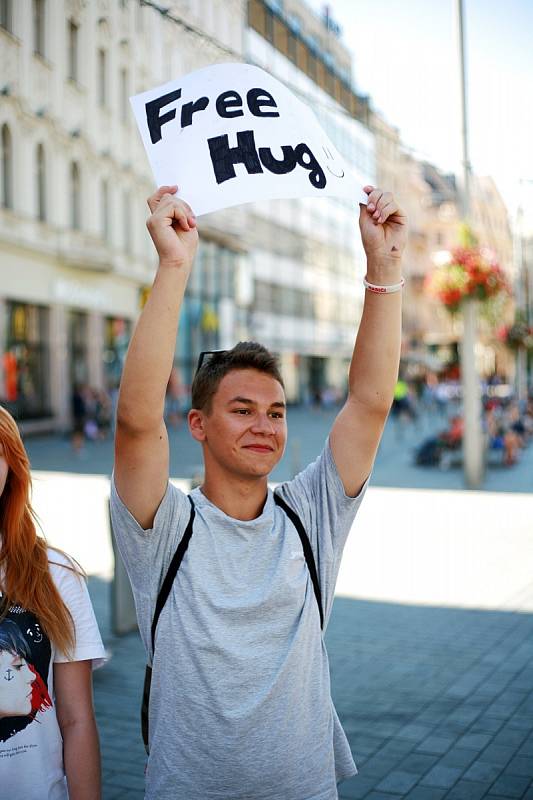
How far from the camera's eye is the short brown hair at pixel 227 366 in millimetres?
2455

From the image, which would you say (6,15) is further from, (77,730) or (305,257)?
(305,257)

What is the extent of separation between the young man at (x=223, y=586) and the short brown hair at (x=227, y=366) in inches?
0.8

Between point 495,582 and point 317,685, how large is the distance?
6.45 meters

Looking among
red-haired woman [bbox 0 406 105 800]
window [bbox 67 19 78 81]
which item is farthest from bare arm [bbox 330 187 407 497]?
window [bbox 67 19 78 81]

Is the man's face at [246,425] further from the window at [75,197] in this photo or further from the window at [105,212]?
the window at [105,212]

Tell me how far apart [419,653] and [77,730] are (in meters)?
4.48

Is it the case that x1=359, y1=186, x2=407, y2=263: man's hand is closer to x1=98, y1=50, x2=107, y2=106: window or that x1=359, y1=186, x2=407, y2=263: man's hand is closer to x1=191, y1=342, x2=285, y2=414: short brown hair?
x1=191, y1=342, x2=285, y2=414: short brown hair

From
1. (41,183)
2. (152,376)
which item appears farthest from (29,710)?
(41,183)

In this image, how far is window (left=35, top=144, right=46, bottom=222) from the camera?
26281 mm

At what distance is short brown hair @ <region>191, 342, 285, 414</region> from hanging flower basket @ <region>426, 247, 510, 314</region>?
12658 mm

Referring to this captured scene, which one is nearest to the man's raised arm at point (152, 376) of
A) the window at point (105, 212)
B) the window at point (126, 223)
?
the window at point (105, 212)

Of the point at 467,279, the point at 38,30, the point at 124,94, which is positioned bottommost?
the point at 467,279

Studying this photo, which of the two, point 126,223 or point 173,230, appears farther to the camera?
point 126,223

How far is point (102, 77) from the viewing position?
2786 centimetres
